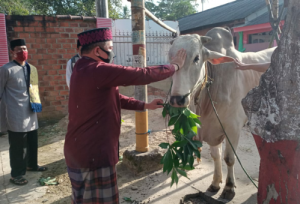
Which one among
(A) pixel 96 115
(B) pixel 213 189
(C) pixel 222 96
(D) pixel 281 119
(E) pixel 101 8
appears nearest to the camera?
(D) pixel 281 119

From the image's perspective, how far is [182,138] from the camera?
2.57m

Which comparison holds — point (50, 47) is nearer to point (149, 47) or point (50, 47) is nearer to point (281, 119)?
point (149, 47)

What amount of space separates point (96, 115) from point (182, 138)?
99 cm

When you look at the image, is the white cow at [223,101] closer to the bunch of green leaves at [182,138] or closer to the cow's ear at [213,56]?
the cow's ear at [213,56]

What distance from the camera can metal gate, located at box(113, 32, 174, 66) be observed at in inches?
313

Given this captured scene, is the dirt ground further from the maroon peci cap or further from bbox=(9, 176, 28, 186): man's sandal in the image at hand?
the maroon peci cap

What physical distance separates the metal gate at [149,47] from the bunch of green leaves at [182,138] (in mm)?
5709

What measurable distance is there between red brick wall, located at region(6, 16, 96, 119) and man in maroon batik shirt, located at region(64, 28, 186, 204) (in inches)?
181

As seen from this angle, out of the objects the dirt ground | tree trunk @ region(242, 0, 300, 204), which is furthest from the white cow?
tree trunk @ region(242, 0, 300, 204)

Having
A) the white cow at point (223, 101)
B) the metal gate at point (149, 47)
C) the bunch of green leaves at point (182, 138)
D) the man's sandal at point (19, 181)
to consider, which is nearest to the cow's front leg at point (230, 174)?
the white cow at point (223, 101)

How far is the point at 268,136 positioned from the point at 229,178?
229 cm

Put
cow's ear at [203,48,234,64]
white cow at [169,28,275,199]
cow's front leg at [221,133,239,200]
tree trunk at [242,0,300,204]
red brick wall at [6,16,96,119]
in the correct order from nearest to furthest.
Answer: tree trunk at [242,0,300,204], cow's ear at [203,48,234,64], white cow at [169,28,275,199], cow's front leg at [221,133,239,200], red brick wall at [6,16,96,119]

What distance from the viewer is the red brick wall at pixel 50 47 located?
604 centimetres

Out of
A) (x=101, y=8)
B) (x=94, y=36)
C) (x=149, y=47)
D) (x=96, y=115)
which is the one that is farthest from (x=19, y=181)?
(x=149, y=47)
